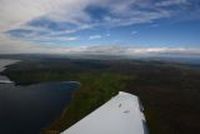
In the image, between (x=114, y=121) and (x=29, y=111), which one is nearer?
(x=114, y=121)

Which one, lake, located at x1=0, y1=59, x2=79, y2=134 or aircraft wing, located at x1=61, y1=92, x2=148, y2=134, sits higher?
aircraft wing, located at x1=61, y1=92, x2=148, y2=134

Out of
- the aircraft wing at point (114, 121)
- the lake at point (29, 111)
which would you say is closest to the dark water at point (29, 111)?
the lake at point (29, 111)

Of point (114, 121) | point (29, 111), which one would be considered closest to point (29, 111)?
point (29, 111)

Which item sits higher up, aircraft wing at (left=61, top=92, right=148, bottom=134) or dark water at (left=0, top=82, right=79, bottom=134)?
aircraft wing at (left=61, top=92, right=148, bottom=134)

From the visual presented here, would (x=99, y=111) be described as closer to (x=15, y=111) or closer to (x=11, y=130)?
(x=11, y=130)

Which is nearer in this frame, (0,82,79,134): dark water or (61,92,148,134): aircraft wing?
(61,92,148,134): aircraft wing

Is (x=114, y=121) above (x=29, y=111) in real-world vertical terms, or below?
above

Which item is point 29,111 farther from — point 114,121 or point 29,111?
point 114,121

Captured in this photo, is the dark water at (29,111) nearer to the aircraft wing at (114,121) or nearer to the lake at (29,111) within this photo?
the lake at (29,111)

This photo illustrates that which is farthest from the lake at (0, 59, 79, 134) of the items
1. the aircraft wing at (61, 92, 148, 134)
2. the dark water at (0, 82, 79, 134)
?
the aircraft wing at (61, 92, 148, 134)

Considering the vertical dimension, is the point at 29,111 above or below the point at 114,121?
below

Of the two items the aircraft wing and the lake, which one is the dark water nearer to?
the lake

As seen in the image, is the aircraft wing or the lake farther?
the lake
